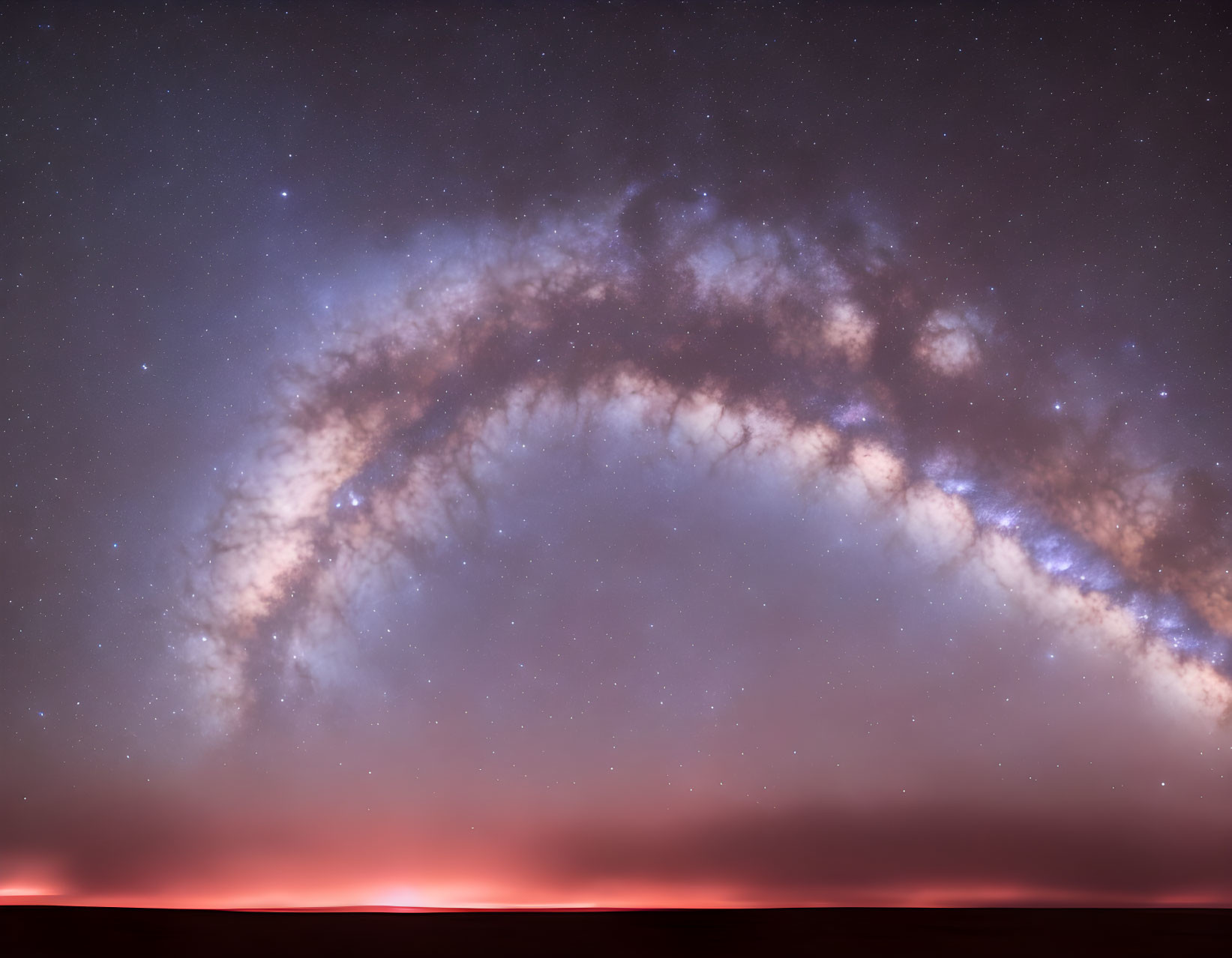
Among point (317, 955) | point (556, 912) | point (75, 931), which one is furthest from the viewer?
point (556, 912)

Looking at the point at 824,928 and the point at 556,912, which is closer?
the point at 824,928

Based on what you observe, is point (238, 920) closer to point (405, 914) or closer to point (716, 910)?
point (405, 914)

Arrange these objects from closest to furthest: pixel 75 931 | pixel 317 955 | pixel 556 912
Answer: pixel 317 955, pixel 75 931, pixel 556 912

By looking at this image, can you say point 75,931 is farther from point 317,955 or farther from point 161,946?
point 317,955

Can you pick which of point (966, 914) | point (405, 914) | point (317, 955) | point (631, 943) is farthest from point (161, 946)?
point (966, 914)

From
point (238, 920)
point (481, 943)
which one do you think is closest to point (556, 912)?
point (481, 943)

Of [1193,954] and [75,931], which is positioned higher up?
[75,931]
